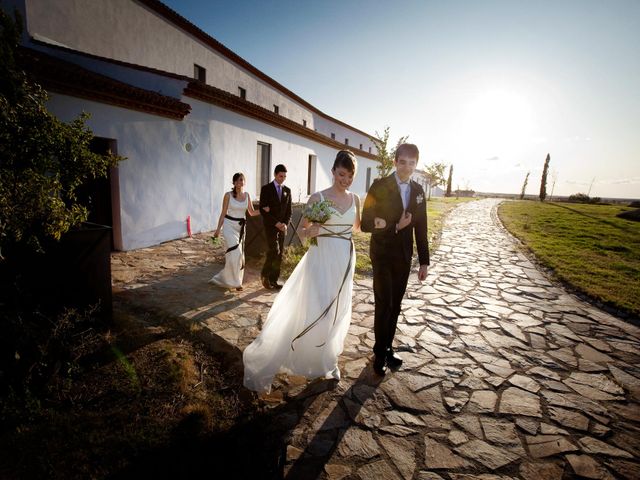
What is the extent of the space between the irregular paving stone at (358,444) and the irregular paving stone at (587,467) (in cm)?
159

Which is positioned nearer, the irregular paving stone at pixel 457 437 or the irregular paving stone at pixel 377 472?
the irregular paving stone at pixel 377 472

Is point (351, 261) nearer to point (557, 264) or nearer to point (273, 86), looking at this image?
point (557, 264)

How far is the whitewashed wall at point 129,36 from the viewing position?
32.7ft

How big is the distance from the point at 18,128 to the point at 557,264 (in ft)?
37.0

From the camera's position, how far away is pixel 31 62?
612 centimetres

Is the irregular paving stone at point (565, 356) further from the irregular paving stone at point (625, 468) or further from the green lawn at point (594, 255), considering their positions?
the green lawn at point (594, 255)

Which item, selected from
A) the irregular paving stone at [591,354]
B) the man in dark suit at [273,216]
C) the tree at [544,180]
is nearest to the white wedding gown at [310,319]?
the man in dark suit at [273,216]

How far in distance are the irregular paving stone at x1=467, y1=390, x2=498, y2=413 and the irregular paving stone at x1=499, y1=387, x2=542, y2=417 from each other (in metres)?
0.08

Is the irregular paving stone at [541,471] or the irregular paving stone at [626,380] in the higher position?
the irregular paving stone at [626,380]

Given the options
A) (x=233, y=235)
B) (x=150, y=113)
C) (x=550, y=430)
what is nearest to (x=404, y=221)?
(x=550, y=430)

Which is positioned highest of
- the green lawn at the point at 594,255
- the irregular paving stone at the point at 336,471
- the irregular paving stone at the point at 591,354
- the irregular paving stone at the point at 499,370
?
the green lawn at the point at 594,255

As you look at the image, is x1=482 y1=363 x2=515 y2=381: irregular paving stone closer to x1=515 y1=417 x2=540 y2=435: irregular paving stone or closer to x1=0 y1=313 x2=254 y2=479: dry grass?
x1=515 y1=417 x2=540 y2=435: irregular paving stone

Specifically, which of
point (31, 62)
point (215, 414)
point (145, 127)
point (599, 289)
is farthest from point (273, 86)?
point (215, 414)

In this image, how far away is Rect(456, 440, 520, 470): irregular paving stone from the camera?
2.49 metres
